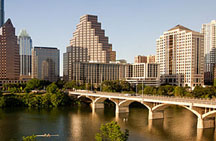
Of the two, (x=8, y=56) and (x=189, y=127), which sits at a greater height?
(x=8, y=56)

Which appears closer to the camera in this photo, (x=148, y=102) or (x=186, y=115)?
(x=148, y=102)

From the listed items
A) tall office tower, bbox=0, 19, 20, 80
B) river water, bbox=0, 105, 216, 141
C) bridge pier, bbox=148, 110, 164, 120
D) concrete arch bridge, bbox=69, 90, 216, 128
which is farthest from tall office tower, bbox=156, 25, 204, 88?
tall office tower, bbox=0, 19, 20, 80

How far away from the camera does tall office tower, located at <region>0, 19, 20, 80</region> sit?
7608 inches

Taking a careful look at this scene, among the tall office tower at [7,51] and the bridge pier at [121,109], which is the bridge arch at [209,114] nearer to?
the bridge pier at [121,109]

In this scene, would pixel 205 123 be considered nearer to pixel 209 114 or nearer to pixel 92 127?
pixel 209 114

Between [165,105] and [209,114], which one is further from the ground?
[165,105]

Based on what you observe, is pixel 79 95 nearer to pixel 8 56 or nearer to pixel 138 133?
pixel 138 133

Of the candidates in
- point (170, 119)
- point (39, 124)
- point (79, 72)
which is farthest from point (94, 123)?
point (79, 72)

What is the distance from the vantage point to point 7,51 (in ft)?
638

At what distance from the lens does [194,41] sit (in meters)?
188

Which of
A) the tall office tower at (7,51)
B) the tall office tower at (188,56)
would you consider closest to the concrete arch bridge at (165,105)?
the tall office tower at (188,56)

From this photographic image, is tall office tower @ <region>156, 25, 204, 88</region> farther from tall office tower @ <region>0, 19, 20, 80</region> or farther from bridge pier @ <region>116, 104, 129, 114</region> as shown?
tall office tower @ <region>0, 19, 20, 80</region>

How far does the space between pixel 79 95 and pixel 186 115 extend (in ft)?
166

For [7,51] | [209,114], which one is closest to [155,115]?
[209,114]
